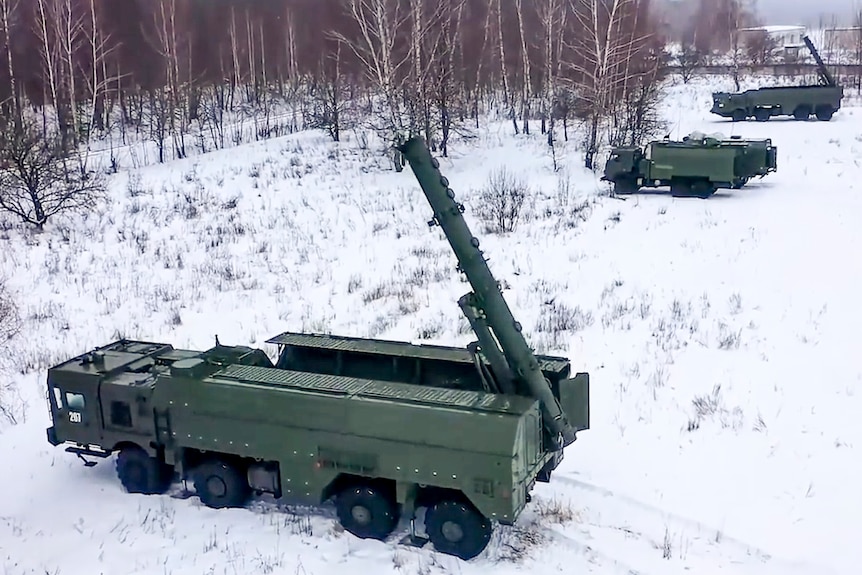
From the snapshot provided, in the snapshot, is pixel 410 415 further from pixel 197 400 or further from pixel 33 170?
pixel 33 170

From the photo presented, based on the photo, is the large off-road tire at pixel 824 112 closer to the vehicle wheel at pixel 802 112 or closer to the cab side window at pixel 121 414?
the vehicle wheel at pixel 802 112

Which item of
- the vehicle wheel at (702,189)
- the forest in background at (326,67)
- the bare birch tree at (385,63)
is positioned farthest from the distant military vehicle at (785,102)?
the bare birch tree at (385,63)

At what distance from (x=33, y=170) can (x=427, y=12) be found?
53.9 feet

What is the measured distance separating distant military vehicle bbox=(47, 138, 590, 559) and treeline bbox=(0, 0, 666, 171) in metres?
16.7

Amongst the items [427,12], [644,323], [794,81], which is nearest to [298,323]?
[644,323]

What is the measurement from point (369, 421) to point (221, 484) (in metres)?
1.92

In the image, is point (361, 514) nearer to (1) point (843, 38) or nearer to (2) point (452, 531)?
(2) point (452, 531)

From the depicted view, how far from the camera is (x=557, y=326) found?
12656mm

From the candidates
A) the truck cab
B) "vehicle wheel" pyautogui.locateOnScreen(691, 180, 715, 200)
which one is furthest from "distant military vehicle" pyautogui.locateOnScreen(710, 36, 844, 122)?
the truck cab

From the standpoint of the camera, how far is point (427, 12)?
3169 cm

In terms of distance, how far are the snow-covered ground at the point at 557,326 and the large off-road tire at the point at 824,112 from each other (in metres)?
5.25

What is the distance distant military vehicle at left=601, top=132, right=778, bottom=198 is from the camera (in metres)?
21.0

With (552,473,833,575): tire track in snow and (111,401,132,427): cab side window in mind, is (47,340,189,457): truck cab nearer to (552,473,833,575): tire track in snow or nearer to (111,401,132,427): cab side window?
(111,401,132,427): cab side window

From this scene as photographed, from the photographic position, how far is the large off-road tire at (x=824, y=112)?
102ft
